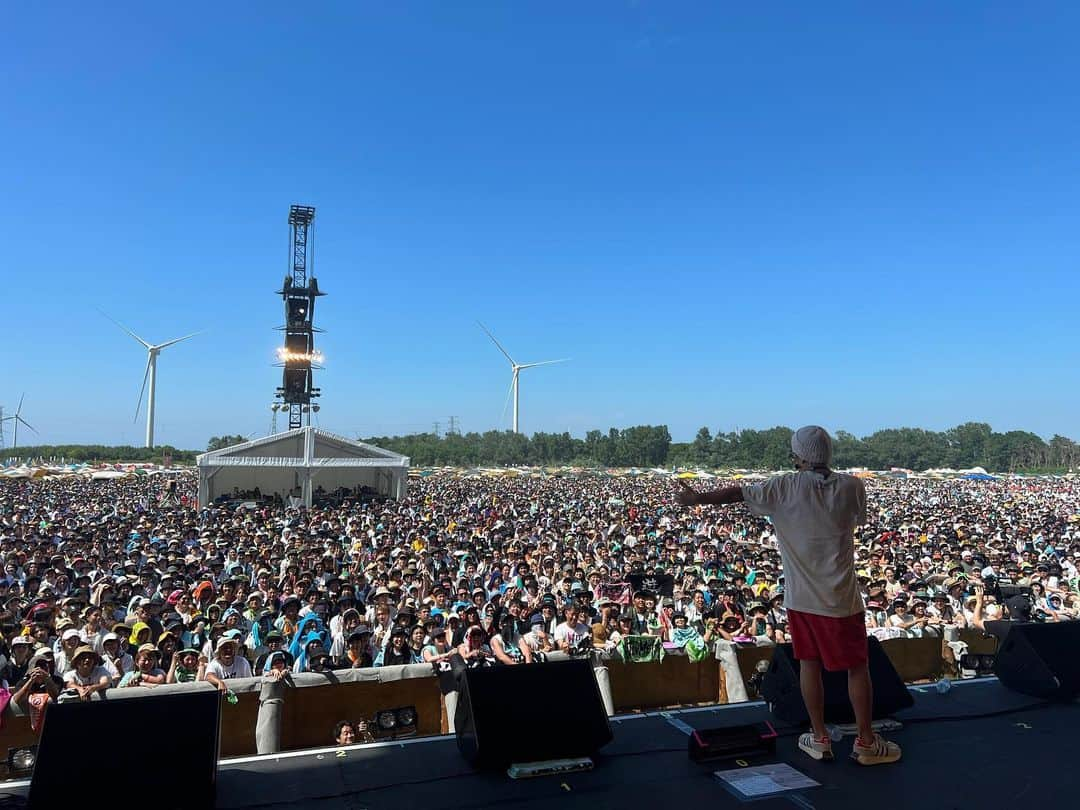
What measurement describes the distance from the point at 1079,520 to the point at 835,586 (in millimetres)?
26022

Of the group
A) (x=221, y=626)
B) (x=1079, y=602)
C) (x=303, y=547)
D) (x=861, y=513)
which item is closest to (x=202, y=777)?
(x=861, y=513)

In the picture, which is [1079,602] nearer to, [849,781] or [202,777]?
[849,781]

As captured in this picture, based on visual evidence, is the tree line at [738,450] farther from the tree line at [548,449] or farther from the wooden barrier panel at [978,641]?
the wooden barrier panel at [978,641]

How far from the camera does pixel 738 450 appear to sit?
9438cm

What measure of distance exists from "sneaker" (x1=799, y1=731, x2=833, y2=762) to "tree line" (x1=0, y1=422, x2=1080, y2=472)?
8476 centimetres

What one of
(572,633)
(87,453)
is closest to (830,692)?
(572,633)

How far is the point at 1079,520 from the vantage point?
22.6m

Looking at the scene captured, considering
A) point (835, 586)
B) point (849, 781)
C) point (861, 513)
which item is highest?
point (861, 513)

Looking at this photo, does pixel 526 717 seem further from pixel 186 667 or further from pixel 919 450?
pixel 919 450

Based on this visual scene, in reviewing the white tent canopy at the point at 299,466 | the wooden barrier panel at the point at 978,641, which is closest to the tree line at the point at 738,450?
the white tent canopy at the point at 299,466

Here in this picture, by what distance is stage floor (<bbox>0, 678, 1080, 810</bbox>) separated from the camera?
2789 mm

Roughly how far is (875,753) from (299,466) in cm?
2285

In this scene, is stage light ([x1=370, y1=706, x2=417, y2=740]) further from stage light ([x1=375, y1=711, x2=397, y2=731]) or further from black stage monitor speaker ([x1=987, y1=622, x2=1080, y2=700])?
black stage monitor speaker ([x1=987, y1=622, x2=1080, y2=700])

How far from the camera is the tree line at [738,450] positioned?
9275 cm
